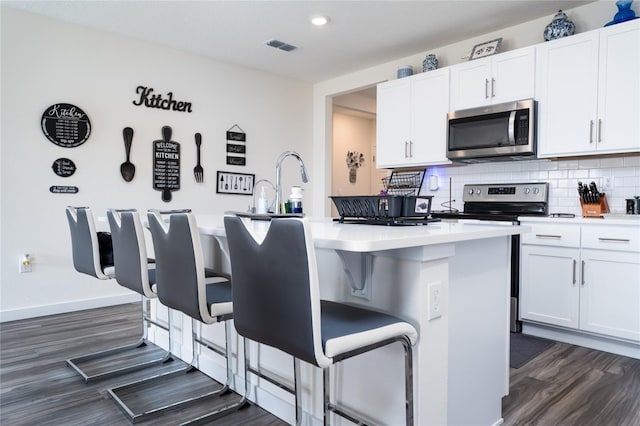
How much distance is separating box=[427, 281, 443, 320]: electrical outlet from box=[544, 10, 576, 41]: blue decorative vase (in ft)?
9.49

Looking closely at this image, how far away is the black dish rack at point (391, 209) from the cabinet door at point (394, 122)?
261 cm

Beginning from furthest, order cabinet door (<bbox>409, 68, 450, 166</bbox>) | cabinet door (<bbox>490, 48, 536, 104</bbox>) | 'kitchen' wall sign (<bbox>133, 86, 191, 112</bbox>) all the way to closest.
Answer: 'kitchen' wall sign (<bbox>133, 86, 191, 112</bbox>) → cabinet door (<bbox>409, 68, 450, 166</bbox>) → cabinet door (<bbox>490, 48, 536, 104</bbox>)

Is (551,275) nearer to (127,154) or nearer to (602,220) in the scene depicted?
(602,220)

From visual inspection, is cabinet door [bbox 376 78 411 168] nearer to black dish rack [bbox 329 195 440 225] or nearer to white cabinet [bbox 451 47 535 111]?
white cabinet [bbox 451 47 535 111]

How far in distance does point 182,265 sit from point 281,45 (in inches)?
128

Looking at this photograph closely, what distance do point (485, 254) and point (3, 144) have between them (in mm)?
3738

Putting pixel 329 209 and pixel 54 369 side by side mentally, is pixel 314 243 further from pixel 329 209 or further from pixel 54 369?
pixel 329 209

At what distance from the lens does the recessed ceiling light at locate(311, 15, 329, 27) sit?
3.67m

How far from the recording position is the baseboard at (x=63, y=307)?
356cm

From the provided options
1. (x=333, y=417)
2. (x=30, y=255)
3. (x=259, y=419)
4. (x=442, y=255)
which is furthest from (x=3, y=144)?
(x=442, y=255)

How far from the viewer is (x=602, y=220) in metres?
2.85

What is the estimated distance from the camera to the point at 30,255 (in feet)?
12.0

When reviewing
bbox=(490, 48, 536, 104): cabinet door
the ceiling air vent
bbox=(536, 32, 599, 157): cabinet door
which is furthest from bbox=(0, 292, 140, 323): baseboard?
bbox=(536, 32, 599, 157): cabinet door

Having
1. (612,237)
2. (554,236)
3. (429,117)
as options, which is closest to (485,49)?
(429,117)
